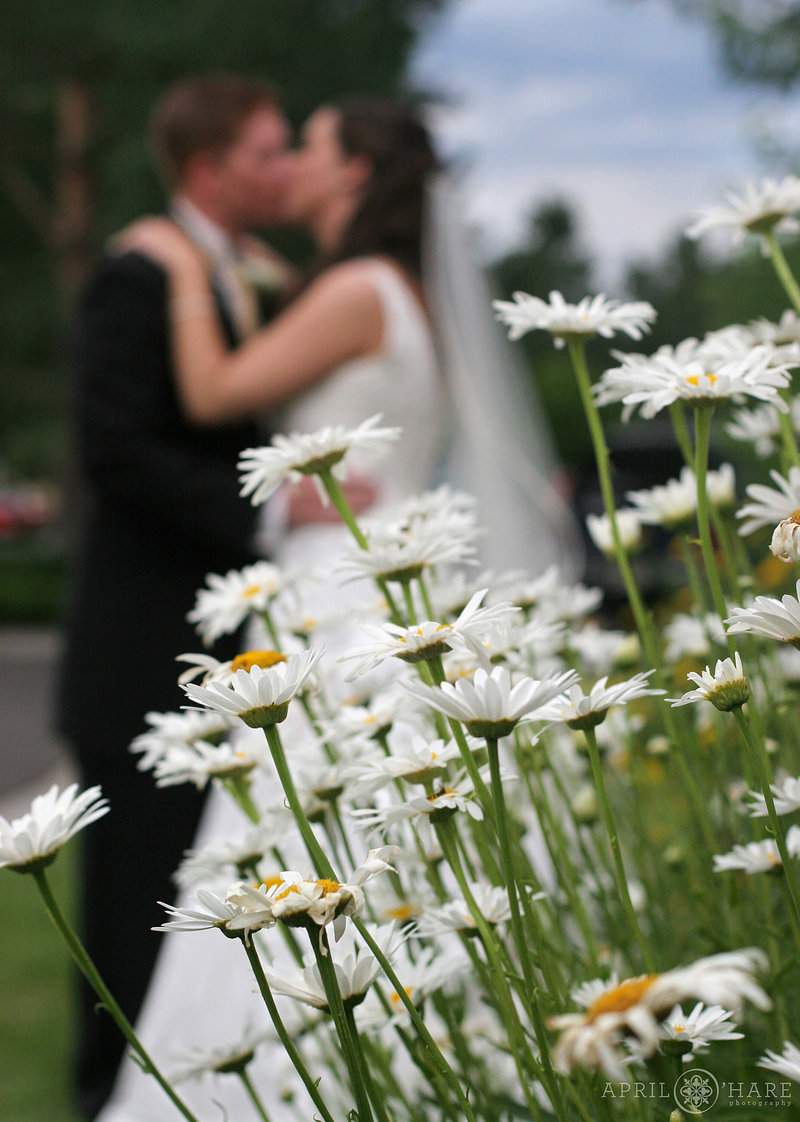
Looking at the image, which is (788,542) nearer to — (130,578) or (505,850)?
(505,850)

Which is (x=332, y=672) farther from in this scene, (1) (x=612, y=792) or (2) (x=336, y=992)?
(1) (x=612, y=792)

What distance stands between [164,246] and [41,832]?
159 centimetres

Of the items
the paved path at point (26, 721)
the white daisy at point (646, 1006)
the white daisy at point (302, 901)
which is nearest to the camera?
the white daisy at point (646, 1006)

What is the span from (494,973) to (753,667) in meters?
0.39

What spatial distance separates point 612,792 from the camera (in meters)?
1.21

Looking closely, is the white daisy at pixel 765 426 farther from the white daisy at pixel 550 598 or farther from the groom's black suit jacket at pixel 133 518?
the groom's black suit jacket at pixel 133 518

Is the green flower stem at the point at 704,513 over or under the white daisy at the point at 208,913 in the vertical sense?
over

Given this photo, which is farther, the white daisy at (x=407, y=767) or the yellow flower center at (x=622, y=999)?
the white daisy at (x=407, y=767)

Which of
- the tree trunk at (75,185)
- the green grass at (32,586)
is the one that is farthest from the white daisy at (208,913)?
the tree trunk at (75,185)

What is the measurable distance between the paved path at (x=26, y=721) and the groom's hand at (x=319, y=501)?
38.3 inches

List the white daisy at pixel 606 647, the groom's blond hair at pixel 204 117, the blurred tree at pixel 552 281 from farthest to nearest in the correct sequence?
1. the blurred tree at pixel 552 281
2. the groom's blond hair at pixel 204 117
3. the white daisy at pixel 606 647

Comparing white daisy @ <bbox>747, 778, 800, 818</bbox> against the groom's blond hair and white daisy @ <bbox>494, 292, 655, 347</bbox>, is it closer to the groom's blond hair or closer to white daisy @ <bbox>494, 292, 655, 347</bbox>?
white daisy @ <bbox>494, 292, 655, 347</bbox>

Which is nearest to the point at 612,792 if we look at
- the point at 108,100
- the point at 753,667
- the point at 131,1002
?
the point at 753,667

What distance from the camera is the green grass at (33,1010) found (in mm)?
2041
